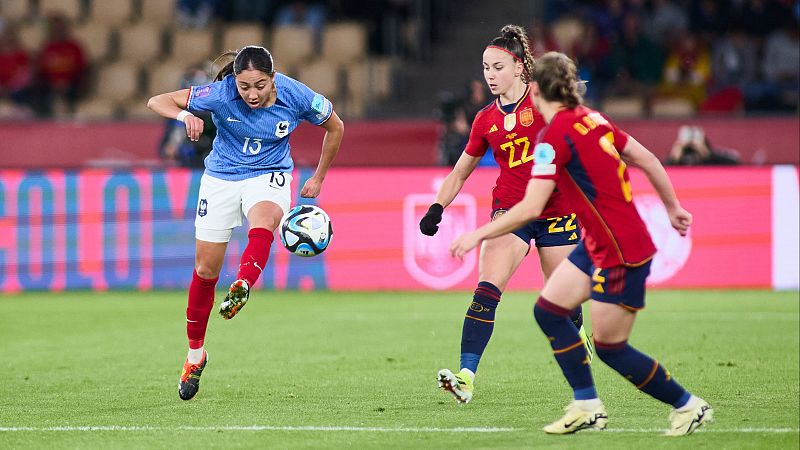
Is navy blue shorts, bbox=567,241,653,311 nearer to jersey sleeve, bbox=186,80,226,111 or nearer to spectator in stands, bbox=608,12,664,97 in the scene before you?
jersey sleeve, bbox=186,80,226,111

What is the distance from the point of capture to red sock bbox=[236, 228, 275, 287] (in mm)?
7766

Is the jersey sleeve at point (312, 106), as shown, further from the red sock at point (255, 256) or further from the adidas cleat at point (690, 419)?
the adidas cleat at point (690, 419)

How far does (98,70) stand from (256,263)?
14174 millimetres

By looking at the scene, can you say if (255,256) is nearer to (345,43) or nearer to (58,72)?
(345,43)

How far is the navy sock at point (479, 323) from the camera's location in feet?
26.2

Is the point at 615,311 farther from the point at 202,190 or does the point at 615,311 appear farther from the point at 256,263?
the point at 202,190

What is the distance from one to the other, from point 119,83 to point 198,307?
1326 cm

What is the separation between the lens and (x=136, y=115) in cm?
1997

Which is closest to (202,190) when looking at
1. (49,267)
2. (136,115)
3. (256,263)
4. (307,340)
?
(256,263)

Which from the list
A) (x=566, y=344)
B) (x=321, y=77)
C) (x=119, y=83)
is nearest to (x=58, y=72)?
(x=119, y=83)

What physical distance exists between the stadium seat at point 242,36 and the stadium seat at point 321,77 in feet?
4.40

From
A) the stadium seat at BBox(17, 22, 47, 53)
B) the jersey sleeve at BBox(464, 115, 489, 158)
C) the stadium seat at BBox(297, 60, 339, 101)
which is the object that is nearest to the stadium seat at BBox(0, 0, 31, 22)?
the stadium seat at BBox(17, 22, 47, 53)

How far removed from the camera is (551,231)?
8.22 m

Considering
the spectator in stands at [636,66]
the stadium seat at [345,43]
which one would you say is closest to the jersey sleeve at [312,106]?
the spectator in stands at [636,66]
